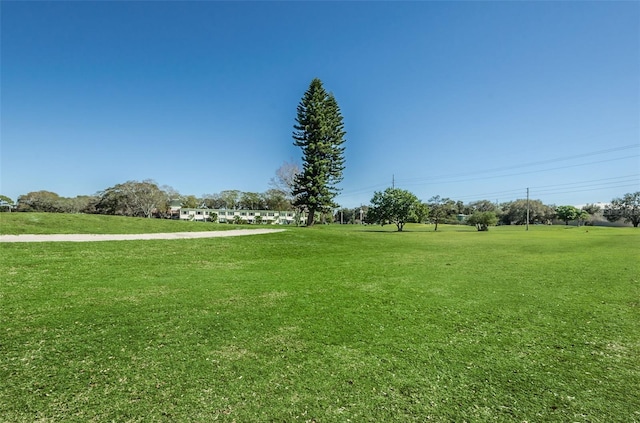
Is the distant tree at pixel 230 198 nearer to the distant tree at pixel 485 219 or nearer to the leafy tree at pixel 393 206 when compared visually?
the leafy tree at pixel 393 206

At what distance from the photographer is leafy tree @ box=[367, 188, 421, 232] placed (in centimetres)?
4606

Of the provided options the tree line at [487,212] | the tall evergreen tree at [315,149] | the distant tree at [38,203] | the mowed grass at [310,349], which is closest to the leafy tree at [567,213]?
the tree line at [487,212]

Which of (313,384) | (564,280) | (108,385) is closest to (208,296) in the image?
(108,385)

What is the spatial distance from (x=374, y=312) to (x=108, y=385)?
3887 millimetres

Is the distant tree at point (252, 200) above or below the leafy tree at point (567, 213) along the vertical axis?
above

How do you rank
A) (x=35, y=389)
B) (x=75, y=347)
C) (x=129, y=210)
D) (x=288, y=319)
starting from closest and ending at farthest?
(x=35, y=389) < (x=75, y=347) < (x=288, y=319) < (x=129, y=210)

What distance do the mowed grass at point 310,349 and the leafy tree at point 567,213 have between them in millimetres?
82473

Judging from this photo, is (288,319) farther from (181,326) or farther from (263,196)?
(263,196)

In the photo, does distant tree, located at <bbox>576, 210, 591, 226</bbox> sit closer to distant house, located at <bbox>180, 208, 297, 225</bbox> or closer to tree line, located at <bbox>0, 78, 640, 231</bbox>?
tree line, located at <bbox>0, 78, 640, 231</bbox>

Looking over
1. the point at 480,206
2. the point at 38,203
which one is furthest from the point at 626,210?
the point at 38,203

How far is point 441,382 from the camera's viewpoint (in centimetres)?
318

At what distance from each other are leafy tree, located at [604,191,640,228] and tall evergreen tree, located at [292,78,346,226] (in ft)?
245

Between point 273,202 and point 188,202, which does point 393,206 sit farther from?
point 188,202

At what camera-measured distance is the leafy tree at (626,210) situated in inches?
2763
